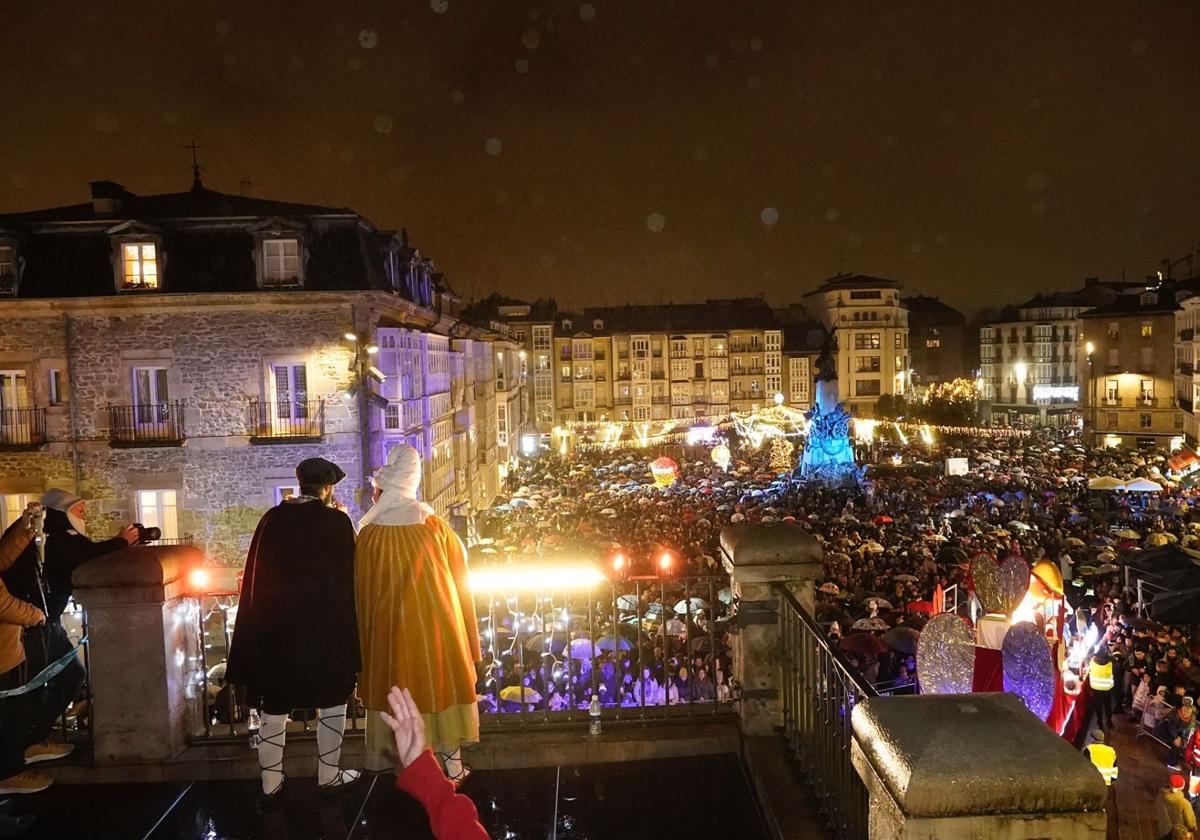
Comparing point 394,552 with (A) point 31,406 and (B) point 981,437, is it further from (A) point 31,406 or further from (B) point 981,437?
(B) point 981,437

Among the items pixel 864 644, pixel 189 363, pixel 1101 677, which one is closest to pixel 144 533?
pixel 864 644

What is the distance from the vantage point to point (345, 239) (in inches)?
942

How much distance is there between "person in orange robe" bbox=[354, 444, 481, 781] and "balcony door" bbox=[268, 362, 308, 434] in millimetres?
19781

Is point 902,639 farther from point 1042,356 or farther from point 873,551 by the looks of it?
point 1042,356

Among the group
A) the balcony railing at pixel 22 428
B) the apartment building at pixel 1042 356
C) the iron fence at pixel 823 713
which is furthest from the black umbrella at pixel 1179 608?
the apartment building at pixel 1042 356

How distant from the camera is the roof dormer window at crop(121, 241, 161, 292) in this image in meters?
23.4

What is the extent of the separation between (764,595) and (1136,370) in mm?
72117

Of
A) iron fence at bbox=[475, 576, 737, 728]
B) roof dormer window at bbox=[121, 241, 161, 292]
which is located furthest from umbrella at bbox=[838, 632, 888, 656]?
roof dormer window at bbox=[121, 241, 161, 292]

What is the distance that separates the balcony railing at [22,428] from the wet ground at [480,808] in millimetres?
21690

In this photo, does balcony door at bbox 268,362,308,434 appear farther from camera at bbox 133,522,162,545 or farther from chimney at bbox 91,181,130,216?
camera at bbox 133,522,162,545

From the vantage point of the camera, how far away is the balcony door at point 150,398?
23781mm

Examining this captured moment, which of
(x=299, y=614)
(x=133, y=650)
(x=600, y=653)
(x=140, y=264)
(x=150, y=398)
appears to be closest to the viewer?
(x=299, y=614)

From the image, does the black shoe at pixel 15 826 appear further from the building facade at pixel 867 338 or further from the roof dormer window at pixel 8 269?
the building facade at pixel 867 338

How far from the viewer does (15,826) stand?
192 inches
